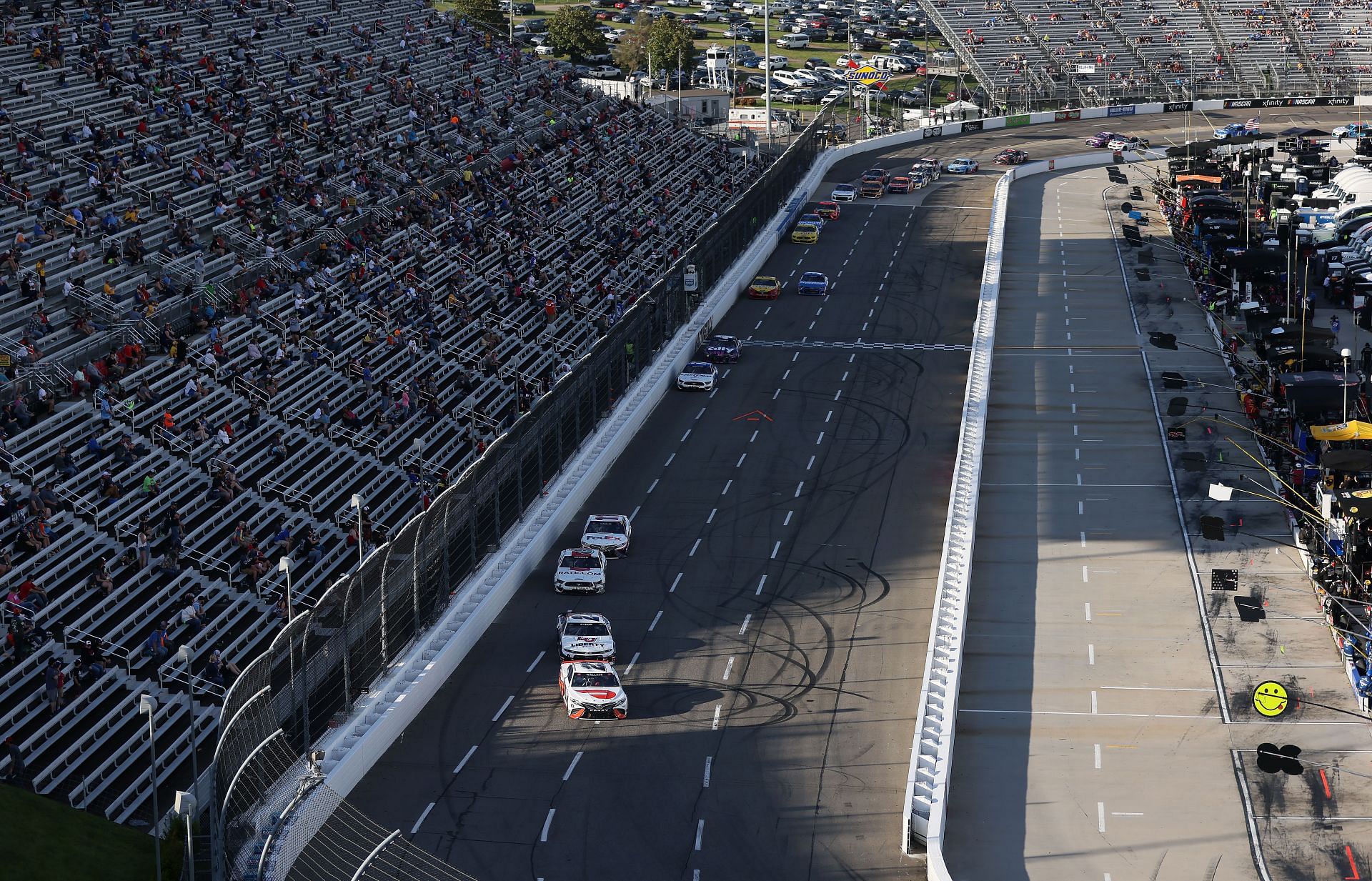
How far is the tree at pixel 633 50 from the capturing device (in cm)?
14112

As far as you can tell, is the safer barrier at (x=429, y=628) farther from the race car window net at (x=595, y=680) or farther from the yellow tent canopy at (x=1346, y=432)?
the yellow tent canopy at (x=1346, y=432)

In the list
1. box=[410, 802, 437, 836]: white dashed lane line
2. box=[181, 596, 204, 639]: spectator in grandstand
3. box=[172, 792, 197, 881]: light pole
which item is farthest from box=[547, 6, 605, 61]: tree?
box=[172, 792, 197, 881]: light pole

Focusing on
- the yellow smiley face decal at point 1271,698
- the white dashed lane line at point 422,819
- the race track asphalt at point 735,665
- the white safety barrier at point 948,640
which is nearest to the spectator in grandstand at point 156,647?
Answer: the race track asphalt at point 735,665

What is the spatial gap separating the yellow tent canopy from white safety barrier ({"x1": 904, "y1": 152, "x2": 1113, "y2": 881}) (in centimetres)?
958

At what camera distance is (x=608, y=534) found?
45.8m

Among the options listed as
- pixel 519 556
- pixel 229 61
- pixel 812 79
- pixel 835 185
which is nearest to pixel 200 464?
pixel 519 556

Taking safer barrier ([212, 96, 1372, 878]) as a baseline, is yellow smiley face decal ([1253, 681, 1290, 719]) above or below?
below

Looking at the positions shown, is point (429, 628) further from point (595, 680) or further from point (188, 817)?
point (188, 817)

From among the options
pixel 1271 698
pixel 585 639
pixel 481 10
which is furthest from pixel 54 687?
pixel 481 10

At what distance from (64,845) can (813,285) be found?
51.1m

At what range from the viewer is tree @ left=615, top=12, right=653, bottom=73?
14112cm

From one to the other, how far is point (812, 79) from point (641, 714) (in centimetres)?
10834

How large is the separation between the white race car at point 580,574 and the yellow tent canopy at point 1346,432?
21053 mm

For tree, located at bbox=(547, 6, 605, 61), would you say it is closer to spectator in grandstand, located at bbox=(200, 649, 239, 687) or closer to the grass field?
spectator in grandstand, located at bbox=(200, 649, 239, 687)
